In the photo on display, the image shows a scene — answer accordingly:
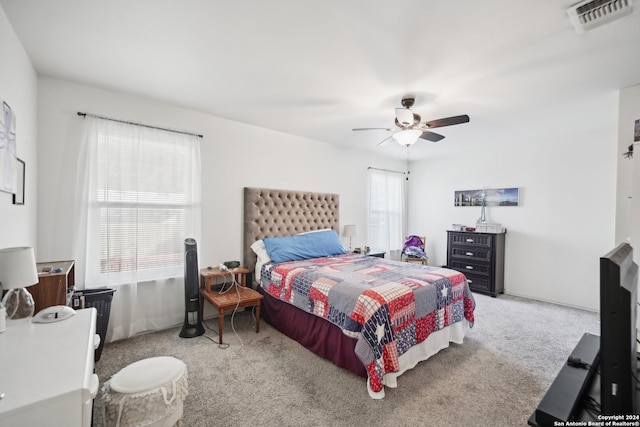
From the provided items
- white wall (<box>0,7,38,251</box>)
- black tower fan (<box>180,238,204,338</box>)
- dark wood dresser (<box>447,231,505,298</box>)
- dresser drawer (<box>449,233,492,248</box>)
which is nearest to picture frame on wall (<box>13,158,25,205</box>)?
white wall (<box>0,7,38,251</box>)

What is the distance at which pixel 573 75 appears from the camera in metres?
2.45

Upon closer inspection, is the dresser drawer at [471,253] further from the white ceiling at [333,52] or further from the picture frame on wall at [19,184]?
the picture frame on wall at [19,184]

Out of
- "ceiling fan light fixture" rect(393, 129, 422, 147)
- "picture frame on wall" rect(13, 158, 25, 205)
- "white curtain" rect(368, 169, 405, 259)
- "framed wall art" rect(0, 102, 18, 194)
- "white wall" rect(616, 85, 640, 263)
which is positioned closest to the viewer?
"framed wall art" rect(0, 102, 18, 194)

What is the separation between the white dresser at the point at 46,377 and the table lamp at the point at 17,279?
159mm

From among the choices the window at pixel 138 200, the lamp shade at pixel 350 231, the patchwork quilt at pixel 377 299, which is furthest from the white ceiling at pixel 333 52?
the lamp shade at pixel 350 231

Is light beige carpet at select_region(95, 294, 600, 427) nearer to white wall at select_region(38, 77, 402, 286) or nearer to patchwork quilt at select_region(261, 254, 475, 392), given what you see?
patchwork quilt at select_region(261, 254, 475, 392)

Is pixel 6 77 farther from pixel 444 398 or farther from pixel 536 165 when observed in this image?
pixel 536 165

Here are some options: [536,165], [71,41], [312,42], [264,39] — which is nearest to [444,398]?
[312,42]

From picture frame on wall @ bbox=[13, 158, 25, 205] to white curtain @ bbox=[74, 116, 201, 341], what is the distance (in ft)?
1.91

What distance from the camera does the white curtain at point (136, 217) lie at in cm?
280

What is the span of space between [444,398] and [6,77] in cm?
370

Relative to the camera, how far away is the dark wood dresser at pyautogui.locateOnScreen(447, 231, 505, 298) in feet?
15.2

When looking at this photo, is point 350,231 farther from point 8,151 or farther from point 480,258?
point 8,151

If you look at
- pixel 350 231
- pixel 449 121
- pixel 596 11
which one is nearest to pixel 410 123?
pixel 449 121
